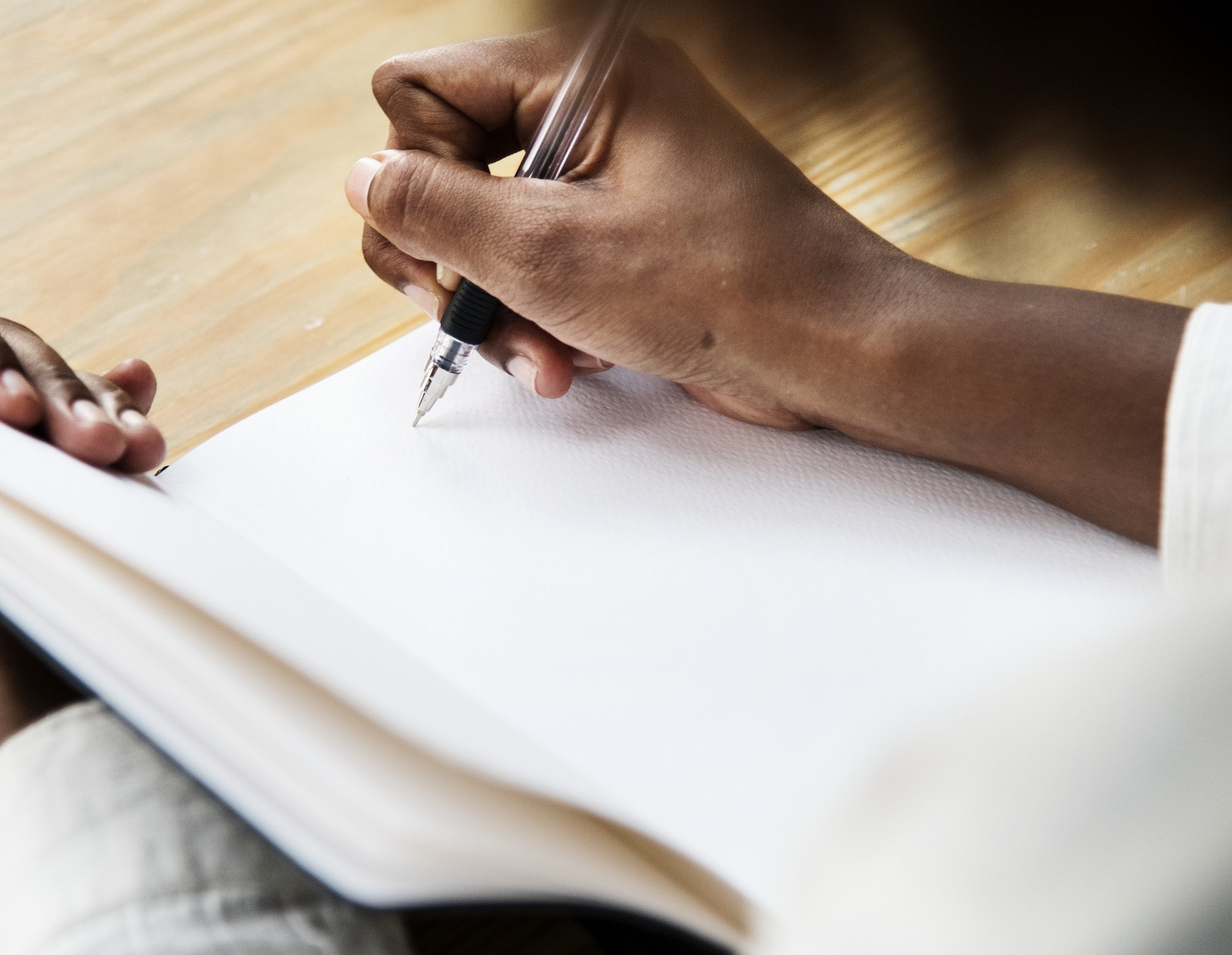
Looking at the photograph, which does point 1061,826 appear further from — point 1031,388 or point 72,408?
point 72,408

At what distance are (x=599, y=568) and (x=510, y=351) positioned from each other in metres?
0.11

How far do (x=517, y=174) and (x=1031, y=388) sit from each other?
0.18 m

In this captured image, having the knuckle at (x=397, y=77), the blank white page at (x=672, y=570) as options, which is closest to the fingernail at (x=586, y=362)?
the blank white page at (x=672, y=570)

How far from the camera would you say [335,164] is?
48cm

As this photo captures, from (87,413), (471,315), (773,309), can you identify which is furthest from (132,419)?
(773,309)

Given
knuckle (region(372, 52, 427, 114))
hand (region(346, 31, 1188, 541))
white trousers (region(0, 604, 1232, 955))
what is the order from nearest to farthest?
white trousers (region(0, 604, 1232, 955)) < hand (region(346, 31, 1188, 541)) < knuckle (region(372, 52, 427, 114))

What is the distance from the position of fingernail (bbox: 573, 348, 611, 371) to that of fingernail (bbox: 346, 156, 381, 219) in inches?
3.6

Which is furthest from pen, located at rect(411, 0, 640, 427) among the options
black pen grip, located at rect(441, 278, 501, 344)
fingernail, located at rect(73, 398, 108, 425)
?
fingernail, located at rect(73, 398, 108, 425)

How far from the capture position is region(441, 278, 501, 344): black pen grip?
355mm

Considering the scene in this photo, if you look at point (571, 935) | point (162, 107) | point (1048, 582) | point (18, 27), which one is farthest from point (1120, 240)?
point (18, 27)

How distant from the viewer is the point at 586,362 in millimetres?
371

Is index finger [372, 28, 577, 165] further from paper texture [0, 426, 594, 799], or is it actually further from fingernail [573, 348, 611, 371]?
paper texture [0, 426, 594, 799]

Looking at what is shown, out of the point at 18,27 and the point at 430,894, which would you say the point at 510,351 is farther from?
the point at 18,27

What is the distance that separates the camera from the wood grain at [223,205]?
0.41m
